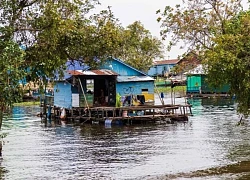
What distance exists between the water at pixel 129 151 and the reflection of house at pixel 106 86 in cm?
249

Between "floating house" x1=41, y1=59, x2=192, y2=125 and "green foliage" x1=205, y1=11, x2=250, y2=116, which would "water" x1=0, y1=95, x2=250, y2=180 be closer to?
"floating house" x1=41, y1=59, x2=192, y2=125

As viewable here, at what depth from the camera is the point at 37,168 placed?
1591cm

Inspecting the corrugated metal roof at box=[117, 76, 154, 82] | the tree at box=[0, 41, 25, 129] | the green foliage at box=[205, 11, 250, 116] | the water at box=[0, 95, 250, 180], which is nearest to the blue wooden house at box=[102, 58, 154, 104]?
the corrugated metal roof at box=[117, 76, 154, 82]

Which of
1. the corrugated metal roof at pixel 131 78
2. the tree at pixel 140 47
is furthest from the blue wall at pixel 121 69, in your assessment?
the tree at pixel 140 47

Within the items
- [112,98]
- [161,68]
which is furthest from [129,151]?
[161,68]

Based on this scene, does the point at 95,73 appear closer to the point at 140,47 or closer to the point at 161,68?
the point at 140,47

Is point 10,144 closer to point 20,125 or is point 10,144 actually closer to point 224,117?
point 20,125

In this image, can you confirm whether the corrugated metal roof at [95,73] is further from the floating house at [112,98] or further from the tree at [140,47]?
the tree at [140,47]

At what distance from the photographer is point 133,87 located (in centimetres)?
3309

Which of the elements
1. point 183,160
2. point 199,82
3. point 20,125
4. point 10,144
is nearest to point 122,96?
point 20,125

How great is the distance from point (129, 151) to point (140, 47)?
44685 mm

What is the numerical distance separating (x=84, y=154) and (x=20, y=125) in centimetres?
1377

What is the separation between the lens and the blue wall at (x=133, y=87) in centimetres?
3256

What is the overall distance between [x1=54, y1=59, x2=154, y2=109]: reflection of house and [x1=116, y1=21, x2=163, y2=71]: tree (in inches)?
955
